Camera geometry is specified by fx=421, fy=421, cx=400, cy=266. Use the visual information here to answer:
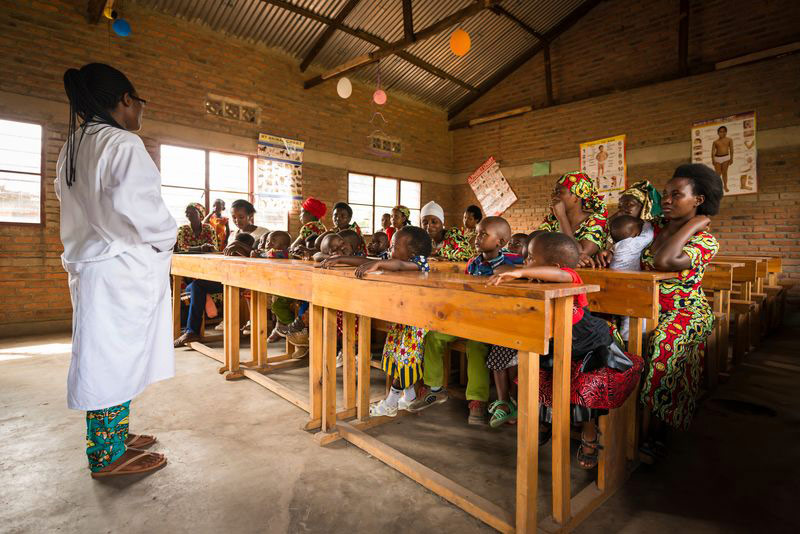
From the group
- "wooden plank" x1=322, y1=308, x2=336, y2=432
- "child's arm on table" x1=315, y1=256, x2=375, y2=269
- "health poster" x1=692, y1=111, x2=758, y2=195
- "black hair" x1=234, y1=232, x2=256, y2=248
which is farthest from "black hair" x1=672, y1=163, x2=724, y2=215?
"health poster" x1=692, y1=111, x2=758, y2=195

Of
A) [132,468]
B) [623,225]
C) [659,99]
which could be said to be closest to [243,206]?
[132,468]

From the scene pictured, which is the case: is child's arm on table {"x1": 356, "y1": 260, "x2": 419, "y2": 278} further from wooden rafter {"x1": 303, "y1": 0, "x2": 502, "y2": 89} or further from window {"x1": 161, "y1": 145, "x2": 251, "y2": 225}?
window {"x1": 161, "y1": 145, "x2": 251, "y2": 225}

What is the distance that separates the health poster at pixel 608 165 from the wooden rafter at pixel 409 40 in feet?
12.7

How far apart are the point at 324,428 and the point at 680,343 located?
6.48 feet

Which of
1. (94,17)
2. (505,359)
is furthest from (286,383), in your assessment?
(94,17)

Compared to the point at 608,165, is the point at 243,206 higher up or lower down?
lower down

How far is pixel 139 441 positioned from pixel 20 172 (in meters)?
5.30

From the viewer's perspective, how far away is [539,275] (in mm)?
1587

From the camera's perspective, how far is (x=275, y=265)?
2.84m

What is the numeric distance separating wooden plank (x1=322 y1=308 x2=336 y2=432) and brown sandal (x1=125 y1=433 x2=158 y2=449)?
95cm

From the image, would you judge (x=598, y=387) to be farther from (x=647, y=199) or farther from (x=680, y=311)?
(x=647, y=199)

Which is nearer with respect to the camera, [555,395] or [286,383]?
[555,395]

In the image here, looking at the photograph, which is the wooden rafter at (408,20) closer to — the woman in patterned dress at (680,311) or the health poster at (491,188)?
the health poster at (491,188)

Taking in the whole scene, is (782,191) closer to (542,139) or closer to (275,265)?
(542,139)
